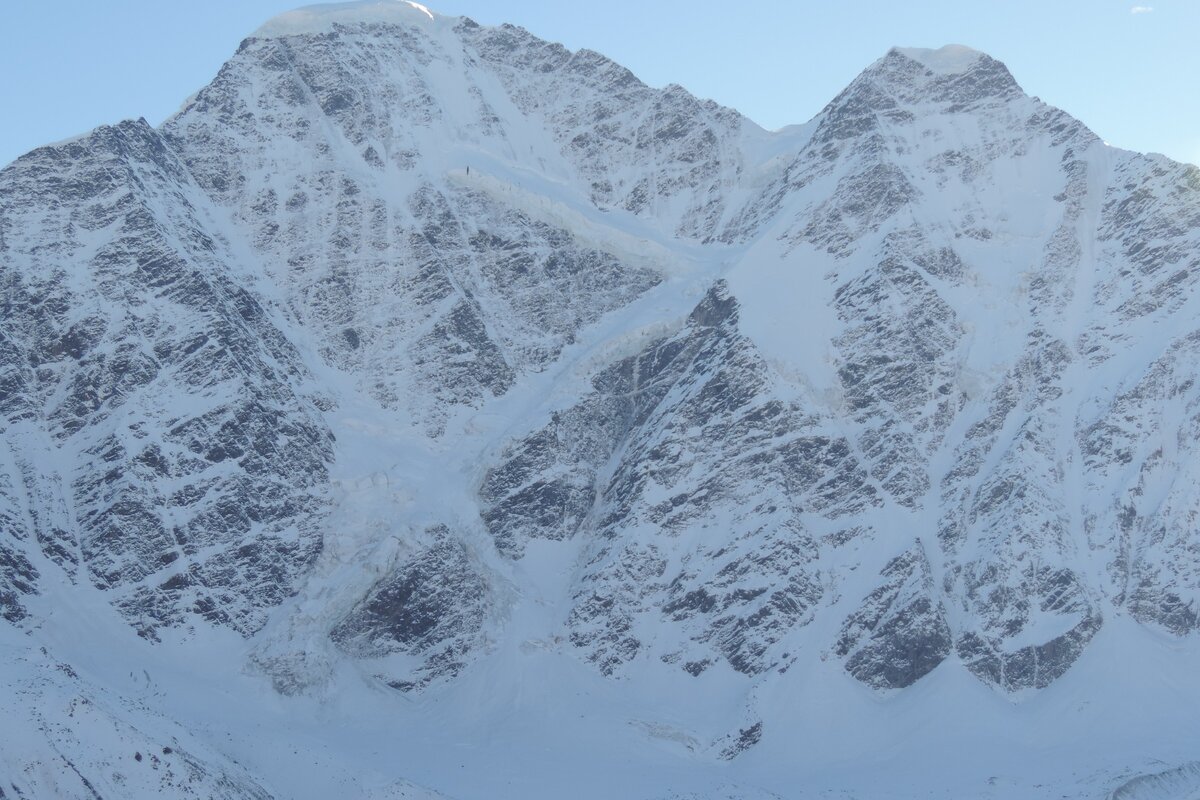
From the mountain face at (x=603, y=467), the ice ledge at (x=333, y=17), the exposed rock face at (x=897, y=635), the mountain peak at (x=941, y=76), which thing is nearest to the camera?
the mountain face at (x=603, y=467)

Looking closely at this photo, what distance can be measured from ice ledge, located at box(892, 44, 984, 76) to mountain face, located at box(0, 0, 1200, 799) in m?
1.59

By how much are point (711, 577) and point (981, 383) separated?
31665 mm

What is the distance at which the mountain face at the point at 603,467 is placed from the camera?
117938 mm

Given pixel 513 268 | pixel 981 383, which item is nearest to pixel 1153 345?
pixel 981 383

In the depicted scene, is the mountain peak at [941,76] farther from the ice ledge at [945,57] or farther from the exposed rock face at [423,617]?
the exposed rock face at [423,617]

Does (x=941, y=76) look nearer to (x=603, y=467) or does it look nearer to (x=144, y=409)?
(x=603, y=467)

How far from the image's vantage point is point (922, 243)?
15062 centimetres

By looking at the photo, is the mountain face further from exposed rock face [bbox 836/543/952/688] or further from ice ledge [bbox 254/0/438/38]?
ice ledge [bbox 254/0/438/38]

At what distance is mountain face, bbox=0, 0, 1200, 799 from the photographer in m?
118

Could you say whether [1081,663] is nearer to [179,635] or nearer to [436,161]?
[179,635]

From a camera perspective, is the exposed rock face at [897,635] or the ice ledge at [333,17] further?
the ice ledge at [333,17]

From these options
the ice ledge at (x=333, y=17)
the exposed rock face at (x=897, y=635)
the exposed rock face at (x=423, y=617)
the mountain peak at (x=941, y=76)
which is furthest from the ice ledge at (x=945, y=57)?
the exposed rock face at (x=423, y=617)

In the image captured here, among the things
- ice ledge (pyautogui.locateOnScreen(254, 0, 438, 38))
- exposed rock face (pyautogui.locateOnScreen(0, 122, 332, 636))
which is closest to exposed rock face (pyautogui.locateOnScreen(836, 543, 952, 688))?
exposed rock face (pyautogui.locateOnScreen(0, 122, 332, 636))

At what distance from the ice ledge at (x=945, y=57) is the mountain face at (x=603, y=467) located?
1590 mm
